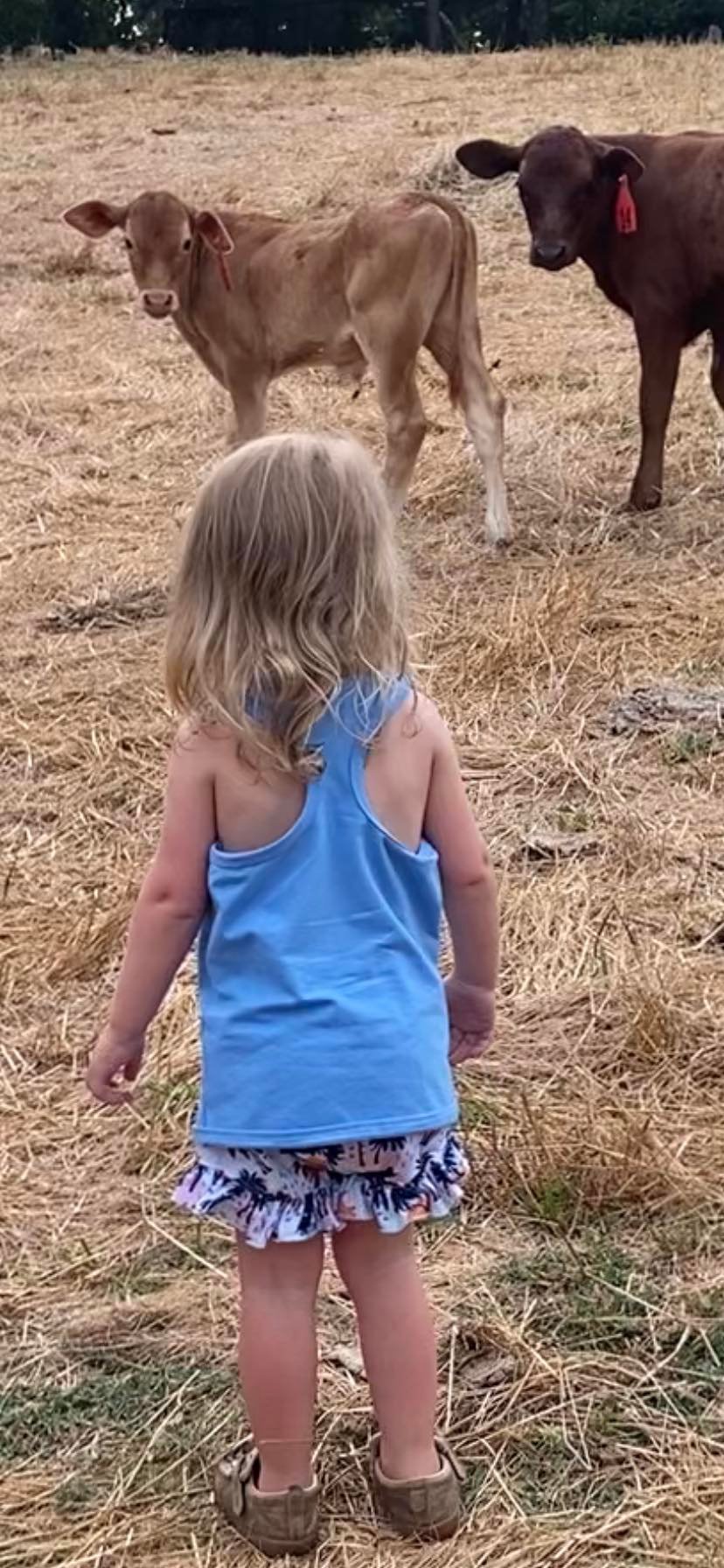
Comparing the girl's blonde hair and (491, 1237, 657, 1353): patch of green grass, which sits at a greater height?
the girl's blonde hair

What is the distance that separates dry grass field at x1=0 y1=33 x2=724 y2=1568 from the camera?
2.99 meters

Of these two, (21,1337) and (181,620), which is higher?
(181,620)

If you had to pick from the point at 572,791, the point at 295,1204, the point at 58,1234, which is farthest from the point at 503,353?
the point at 295,1204

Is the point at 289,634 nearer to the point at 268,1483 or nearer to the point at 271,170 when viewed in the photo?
the point at 268,1483

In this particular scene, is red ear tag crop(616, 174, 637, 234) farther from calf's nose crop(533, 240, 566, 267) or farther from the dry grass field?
the dry grass field

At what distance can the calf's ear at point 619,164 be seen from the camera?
27.4ft

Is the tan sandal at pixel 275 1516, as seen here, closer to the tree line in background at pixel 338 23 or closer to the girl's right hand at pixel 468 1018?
the girl's right hand at pixel 468 1018

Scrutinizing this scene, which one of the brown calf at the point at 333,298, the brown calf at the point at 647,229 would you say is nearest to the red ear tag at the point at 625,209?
the brown calf at the point at 647,229

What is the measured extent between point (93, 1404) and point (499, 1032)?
141 centimetres

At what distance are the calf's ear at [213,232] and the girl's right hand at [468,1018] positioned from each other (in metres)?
6.45

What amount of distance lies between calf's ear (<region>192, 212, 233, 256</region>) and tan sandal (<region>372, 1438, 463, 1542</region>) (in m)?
6.87

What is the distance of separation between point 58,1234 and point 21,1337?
1.03ft

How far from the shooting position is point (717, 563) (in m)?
7.81

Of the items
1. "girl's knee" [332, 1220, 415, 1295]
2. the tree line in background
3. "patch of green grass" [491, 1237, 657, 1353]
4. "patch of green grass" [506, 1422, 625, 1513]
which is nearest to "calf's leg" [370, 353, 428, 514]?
"patch of green grass" [491, 1237, 657, 1353]
